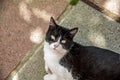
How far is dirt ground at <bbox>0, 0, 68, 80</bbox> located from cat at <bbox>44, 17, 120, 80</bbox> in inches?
18.1

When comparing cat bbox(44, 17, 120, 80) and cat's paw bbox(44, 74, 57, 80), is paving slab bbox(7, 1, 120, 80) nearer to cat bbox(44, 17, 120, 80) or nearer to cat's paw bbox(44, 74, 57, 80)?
cat's paw bbox(44, 74, 57, 80)

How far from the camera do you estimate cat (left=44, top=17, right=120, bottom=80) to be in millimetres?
3629

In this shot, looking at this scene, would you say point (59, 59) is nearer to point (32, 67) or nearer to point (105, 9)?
point (32, 67)

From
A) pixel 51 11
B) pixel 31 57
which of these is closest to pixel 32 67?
pixel 31 57

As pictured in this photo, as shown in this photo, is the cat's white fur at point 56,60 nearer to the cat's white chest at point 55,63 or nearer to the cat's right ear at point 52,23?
the cat's white chest at point 55,63

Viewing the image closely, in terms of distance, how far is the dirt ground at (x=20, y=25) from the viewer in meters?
4.18

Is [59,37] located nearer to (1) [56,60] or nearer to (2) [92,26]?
(1) [56,60]

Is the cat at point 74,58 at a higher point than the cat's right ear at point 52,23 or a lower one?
lower

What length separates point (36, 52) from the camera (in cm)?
420

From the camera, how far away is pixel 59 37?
12.1 ft

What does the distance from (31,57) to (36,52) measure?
0.27 feet

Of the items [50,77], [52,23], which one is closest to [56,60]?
[50,77]

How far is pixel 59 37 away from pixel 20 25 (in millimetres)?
853

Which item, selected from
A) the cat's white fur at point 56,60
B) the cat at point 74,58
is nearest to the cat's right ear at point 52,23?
the cat at point 74,58
